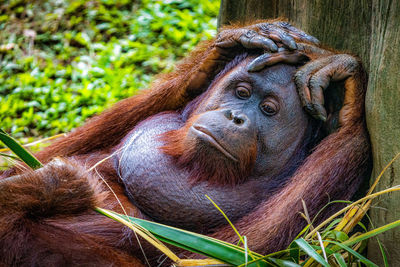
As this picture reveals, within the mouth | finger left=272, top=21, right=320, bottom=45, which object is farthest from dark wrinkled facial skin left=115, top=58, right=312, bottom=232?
finger left=272, top=21, right=320, bottom=45

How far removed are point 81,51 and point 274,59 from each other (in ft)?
A: 10.6

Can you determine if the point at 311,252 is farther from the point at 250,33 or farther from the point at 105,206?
the point at 250,33

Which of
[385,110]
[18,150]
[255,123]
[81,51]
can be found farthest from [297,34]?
[81,51]

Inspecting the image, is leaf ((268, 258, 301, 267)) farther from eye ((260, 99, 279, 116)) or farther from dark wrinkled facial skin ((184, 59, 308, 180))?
eye ((260, 99, 279, 116))

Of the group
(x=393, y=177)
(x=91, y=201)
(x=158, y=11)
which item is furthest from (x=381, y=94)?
(x=158, y=11)

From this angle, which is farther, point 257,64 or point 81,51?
point 81,51

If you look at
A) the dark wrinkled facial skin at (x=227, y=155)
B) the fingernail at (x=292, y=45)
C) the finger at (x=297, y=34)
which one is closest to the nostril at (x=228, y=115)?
the dark wrinkled facial skin at (x=227, y=155)

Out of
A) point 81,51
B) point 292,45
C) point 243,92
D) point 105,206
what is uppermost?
point 292,45

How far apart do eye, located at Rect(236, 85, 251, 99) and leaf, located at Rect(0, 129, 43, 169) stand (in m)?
1.04

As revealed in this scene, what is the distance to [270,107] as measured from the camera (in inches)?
96.7

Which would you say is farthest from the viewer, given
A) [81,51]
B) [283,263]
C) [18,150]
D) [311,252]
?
[81,51]

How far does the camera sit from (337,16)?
277 centimetres

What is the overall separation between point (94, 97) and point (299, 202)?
9.43 feet

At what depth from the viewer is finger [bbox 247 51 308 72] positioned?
2.50m
